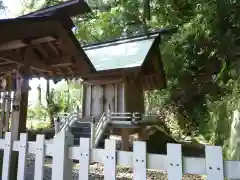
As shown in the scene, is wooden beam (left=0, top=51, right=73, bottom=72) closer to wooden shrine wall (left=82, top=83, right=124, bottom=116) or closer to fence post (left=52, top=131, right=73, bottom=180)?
fence post (left=52, top=131, right=73, bottom=180)

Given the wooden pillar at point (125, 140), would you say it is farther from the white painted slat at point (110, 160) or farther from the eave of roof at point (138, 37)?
the white painted slat at point (110, 160)

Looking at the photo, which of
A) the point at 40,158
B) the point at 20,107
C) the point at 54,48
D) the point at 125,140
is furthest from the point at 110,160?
the point at 125,140

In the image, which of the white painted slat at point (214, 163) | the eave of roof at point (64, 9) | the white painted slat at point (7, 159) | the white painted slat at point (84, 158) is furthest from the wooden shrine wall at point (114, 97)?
the white painted slat at point (214, 163)

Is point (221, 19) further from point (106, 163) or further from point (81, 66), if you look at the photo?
point (106, 163)

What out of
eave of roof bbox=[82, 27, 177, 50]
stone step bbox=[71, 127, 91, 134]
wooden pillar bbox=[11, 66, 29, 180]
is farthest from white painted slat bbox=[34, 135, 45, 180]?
eave of roof bbox=[82, 27, 177, 50]

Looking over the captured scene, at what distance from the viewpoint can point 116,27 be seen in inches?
671

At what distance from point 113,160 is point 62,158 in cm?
48

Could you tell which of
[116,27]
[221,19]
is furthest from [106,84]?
[221,19]

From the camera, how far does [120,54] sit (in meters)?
12.7

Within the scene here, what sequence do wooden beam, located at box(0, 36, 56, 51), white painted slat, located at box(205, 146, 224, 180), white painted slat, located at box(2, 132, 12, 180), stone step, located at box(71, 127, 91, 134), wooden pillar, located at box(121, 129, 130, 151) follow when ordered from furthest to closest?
wooden pillar, located at box(121, 129, 130, 151) → stone step, located at box(71, 127, 91, 134) → wooden beam, located at box(0, 36, 56, 51) → white painted slat, located at box(2, 132, 12, 180) → white painted slat, located at box(205, 146, 224, 180)

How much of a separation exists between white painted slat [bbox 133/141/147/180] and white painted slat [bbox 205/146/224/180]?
416mm

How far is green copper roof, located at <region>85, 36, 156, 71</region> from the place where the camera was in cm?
1122

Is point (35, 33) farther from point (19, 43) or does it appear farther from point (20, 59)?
point (20, 59)

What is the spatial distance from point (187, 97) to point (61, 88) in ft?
52.6
